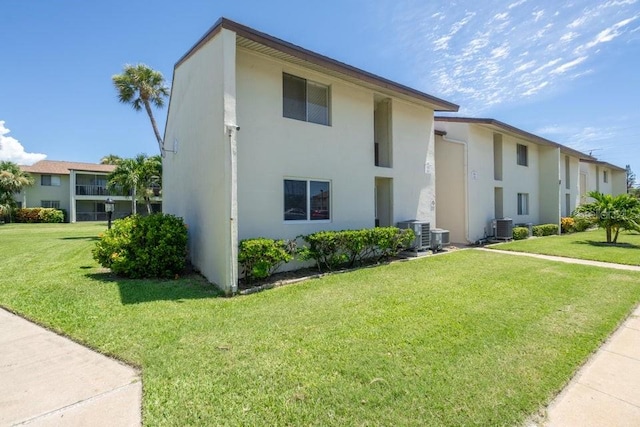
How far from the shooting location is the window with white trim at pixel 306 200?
27.2 feet

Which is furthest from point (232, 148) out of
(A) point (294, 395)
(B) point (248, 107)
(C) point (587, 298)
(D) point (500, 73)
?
(D) point (500, 73)

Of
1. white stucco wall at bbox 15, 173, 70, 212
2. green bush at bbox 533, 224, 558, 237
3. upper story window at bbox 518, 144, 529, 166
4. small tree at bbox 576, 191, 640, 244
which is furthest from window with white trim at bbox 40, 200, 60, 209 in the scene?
small tree at bbox 576, 191, 640, 244

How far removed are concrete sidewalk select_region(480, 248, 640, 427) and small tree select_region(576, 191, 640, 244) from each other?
1310cm

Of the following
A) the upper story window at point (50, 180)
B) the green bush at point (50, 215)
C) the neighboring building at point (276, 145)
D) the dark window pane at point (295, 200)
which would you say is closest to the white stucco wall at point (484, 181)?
the neighboring building at point (276, 145)

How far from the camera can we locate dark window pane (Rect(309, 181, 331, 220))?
8781mm

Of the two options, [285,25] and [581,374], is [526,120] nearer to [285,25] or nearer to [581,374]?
[285,25]

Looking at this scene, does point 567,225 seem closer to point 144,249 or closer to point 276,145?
point 276,145

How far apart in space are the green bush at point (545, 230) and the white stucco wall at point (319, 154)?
9.46 meters

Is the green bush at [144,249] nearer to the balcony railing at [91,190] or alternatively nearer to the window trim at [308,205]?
the window trim at [308,205]

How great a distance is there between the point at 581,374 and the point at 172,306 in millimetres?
6104

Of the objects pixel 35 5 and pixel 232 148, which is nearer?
pixel 232 148

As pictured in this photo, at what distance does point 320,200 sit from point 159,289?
4.78 meters

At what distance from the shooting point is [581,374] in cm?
326

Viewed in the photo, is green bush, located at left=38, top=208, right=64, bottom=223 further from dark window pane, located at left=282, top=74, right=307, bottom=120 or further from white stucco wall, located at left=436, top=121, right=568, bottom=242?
white stucco wall, located at left=436, top=121, right=568, bottom=242
